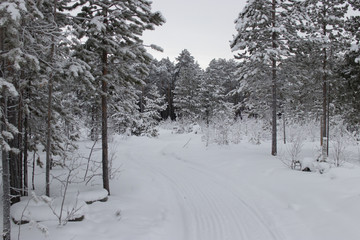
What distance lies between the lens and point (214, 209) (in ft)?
24.3

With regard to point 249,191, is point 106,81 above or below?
above

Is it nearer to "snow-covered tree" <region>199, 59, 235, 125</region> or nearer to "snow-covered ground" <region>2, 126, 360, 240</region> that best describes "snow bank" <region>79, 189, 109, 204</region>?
"snow-covered ground" <region>2, 126, 360, 240</region>

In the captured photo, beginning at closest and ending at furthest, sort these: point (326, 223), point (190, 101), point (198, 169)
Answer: point (326, 223) → point (198, 169) → point (190, 101)

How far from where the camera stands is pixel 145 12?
8766 millimetres

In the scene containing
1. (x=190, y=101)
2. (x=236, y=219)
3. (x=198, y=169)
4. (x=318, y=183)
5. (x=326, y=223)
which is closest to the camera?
(x=326, y=223)

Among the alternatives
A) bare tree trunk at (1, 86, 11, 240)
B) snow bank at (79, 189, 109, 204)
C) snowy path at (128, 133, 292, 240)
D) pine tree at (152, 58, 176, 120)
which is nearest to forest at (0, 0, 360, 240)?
bare tree trunk at (1, 86, 11, 240)

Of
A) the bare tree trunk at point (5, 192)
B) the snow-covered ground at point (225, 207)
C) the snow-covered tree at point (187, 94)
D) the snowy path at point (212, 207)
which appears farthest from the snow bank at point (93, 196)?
the snow-covered tree at point (187, 94)

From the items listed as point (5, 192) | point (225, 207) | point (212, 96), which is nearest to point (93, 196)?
point (5, 192)

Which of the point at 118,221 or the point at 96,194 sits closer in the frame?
the point at 118,221

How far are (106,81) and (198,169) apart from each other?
713 centimetres

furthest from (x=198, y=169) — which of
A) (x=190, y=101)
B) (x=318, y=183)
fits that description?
(x=190, y=101)

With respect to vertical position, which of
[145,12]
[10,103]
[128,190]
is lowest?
[128,190]

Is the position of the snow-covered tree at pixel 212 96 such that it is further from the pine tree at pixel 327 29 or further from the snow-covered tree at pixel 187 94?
the pine tree at pixel 327 29

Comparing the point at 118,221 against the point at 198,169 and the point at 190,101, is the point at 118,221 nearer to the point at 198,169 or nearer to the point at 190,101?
the point at 198,169
